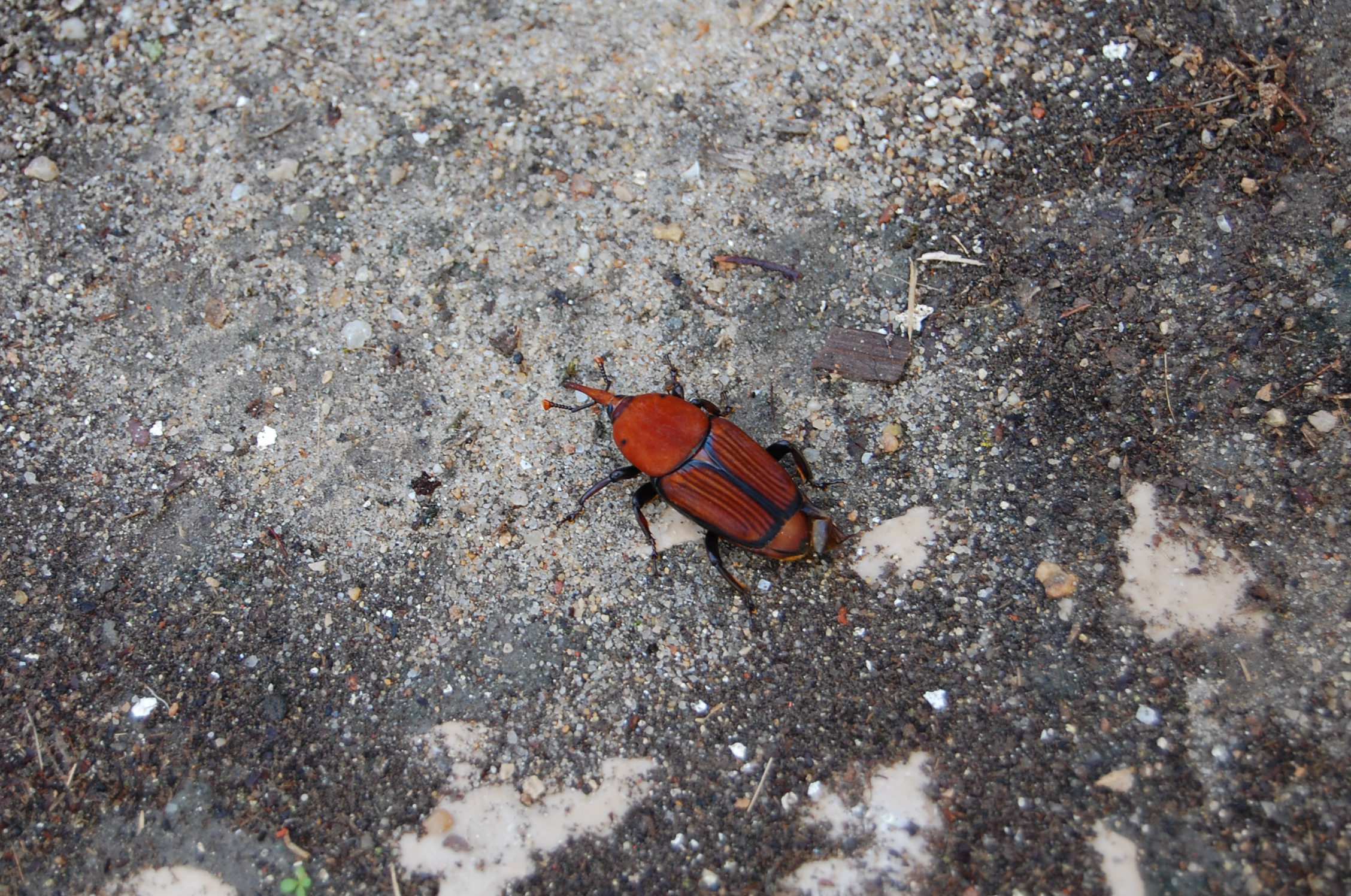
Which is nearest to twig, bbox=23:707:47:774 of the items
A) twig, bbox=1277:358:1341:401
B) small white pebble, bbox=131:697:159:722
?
small white pebble, bbox=131:697:159:722

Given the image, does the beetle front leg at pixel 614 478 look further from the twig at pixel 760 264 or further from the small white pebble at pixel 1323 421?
the small white pebble at pixel 1323 421

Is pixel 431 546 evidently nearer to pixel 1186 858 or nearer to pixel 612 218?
pixel 612 218

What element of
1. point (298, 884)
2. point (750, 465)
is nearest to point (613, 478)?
point (750, 465)

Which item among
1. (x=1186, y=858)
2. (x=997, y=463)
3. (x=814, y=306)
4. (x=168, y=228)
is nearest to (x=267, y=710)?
(x=168, y=228)

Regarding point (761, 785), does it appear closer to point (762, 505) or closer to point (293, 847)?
point (762, 505)

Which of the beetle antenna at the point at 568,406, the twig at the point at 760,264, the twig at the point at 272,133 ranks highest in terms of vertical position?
the twig at the point at 272,133

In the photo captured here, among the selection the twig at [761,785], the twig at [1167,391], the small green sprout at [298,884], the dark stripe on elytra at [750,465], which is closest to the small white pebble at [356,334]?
the dark stripe on elytra at [750,465]
